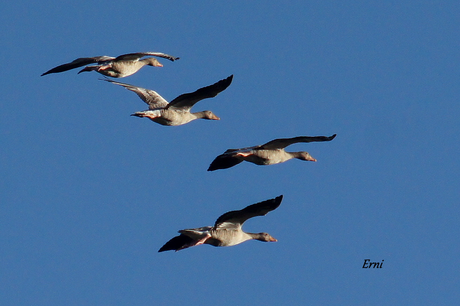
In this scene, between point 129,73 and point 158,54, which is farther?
point 129,73

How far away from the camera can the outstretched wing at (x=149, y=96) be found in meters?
21.2

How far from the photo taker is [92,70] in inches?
785

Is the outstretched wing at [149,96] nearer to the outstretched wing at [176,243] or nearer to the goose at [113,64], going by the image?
the goose at [113,64]

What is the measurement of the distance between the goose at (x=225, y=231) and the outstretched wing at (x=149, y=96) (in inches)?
132

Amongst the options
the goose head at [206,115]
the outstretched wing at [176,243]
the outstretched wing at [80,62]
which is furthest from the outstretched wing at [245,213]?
the outstretched wing at [80,62]

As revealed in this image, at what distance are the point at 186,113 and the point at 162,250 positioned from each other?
10.8 ft

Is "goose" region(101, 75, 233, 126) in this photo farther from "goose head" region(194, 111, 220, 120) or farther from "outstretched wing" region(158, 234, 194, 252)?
"outstretched wing" region(158, 234, 194, 252)

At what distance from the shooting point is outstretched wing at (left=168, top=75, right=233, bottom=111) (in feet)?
62.1

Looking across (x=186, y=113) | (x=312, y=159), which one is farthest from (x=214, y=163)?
(x=312, y=159)

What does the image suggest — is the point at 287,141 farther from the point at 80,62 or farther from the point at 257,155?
the point at 80,62

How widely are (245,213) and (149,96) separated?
4.40 m

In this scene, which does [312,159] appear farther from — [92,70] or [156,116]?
[92,70]

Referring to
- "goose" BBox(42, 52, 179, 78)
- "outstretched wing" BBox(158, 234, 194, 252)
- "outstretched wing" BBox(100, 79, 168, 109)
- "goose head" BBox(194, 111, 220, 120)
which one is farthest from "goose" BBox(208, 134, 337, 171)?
"goose" BBox(42, 52, 179, 78)

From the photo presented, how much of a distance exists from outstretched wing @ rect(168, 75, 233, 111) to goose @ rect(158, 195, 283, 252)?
2699mm
